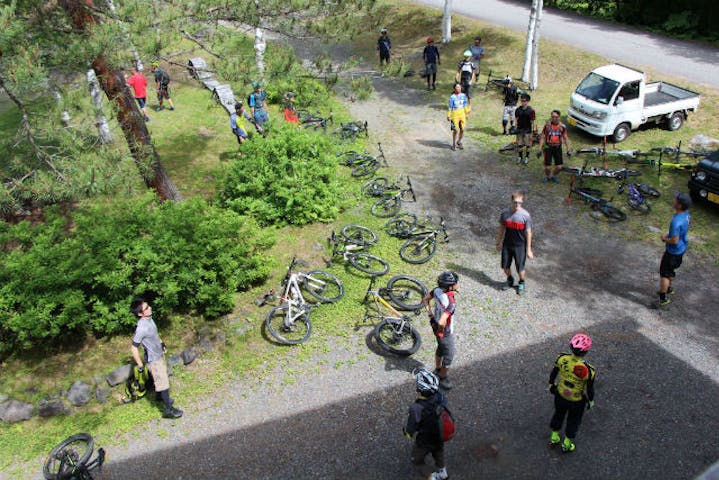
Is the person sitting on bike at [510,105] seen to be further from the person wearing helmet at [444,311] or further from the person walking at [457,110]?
the person wearing helmet at [444,311]

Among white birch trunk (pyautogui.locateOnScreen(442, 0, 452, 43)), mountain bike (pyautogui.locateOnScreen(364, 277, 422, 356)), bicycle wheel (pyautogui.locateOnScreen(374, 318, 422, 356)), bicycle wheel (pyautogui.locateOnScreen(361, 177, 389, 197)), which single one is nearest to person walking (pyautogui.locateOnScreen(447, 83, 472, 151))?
bicycle wheel (pyautogui.locateOnScreen(361, 177, 389, 197))

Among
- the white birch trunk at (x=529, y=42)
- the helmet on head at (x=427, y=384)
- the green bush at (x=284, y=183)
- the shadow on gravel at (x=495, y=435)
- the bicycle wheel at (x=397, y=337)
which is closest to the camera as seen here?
the helmet on head at (x=427, y=384)

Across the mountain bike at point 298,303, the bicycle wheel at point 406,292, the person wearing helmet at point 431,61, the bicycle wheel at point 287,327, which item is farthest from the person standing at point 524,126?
the bicycle wheel at point 287,327

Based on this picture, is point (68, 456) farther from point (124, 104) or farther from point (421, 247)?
point (124, 104)

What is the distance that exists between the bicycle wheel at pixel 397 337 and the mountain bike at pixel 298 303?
53.6 inches

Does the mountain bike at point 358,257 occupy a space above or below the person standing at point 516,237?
below

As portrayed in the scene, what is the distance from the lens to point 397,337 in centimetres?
940

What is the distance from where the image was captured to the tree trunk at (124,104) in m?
10.8

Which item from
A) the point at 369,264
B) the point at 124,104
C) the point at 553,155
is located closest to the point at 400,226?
the point at 369,264

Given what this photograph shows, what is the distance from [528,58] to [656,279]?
13738 mm

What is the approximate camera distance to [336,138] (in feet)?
59.0

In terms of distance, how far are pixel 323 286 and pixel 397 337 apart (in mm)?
2136

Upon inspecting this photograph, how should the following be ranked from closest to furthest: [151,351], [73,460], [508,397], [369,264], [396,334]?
1. [73,460]
2. [151,351]
3. [508,397]
4. [396,334]
5. [369,264]

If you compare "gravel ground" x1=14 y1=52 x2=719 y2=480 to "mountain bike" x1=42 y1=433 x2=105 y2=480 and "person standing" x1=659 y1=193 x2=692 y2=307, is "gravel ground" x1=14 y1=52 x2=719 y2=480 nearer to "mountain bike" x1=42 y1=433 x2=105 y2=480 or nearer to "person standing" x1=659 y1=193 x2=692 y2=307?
"mountain bike" x1=42 y1=433 x2=105 y2=480
